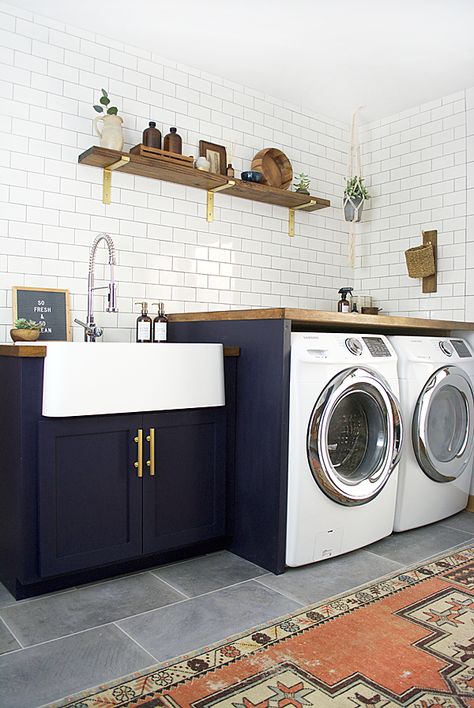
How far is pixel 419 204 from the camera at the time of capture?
449 cm

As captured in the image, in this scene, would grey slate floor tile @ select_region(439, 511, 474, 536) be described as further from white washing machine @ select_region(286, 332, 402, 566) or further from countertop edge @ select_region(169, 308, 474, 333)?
countertop edge @ select_region(169, 308, 474, 333)

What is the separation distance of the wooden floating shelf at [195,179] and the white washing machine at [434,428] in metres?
1.36

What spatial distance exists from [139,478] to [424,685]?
52.8 inches

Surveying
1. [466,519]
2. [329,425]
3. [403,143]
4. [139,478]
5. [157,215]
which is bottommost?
[466,519]

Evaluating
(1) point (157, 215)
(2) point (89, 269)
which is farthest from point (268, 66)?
(2) point (89, 269)

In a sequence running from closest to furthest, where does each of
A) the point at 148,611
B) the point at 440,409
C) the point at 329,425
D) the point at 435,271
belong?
1. the point at 148,611
2. the point at 329,425
3. the point at 440,409
4. the point at 435,271

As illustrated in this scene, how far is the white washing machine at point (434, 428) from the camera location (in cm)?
331

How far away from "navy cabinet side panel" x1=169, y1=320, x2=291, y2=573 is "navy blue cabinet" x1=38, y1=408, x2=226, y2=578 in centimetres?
11

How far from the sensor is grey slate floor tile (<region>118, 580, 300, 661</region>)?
2.10m

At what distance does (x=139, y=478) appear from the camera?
8.72 ft

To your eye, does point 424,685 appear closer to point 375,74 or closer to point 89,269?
point 89,269

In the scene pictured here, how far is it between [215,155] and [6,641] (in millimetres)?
2930

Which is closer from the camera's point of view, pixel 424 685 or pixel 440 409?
pixel 424 685

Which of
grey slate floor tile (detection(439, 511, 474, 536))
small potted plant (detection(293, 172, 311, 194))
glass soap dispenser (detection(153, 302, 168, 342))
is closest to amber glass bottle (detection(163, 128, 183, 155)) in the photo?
glass soap dispenser (detection(153, 302, 168, 342))
